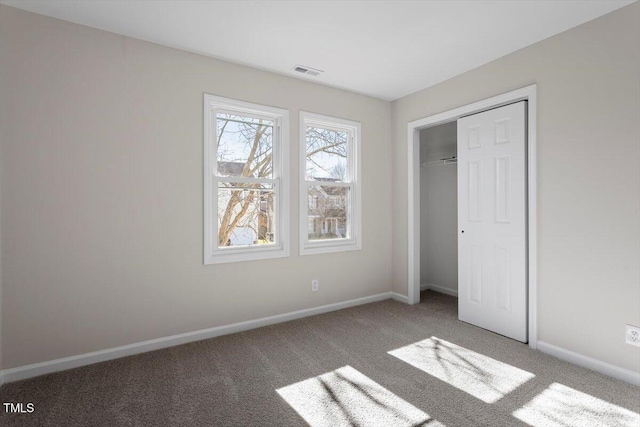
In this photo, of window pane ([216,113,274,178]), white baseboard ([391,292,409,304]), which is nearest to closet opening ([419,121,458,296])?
white baseboard ([391,292,409,304])

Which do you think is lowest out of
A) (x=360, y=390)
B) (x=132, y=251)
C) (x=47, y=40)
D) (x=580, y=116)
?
(x=360, y=390)

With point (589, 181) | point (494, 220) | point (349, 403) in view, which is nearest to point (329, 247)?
point (494, 220)

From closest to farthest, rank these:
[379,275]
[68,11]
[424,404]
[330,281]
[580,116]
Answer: [424,404], [68,11], [580,116], [330,281], [379,275]

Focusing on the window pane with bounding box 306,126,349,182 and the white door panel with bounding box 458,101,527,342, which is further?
the window pane with bounding box 306,126,349,182

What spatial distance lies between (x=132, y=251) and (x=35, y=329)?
31.5 inches

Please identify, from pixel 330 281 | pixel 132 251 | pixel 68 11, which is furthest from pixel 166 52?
pixel 330 281

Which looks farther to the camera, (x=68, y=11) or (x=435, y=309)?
(x=435, y=309)

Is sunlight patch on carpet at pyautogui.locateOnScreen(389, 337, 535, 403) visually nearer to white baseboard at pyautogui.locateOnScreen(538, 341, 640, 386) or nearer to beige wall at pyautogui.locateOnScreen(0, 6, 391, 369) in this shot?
white baseboard at pyautogui.locateOnScreen(538, 341, 640, 386)

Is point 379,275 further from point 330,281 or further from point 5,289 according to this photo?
point 5,289

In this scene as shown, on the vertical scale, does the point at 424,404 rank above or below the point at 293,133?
below

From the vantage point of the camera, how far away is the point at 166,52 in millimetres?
2873

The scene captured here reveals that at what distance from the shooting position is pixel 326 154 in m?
3.93

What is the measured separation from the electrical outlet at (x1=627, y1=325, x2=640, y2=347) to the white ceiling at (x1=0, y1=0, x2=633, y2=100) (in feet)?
7.33

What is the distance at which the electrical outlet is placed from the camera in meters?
2.28
